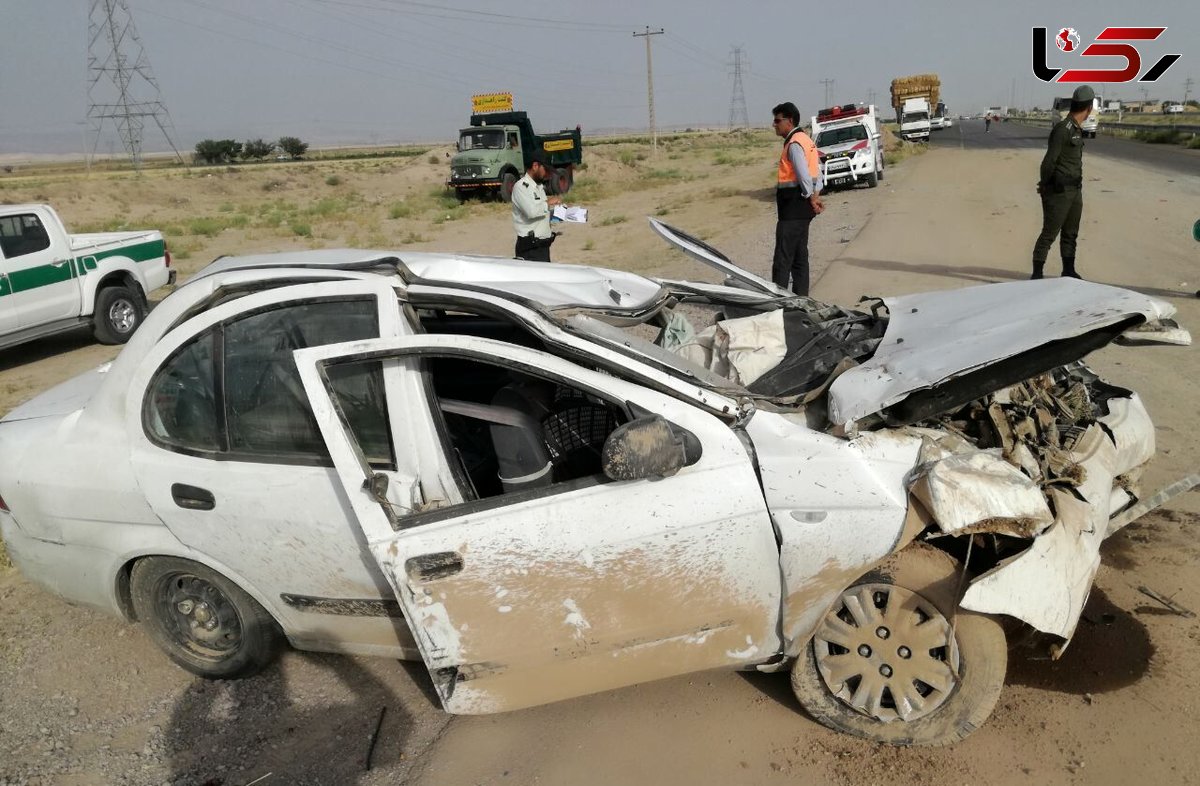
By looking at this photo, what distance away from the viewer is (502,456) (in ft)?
9.65

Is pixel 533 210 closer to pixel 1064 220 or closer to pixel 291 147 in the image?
pixel 1064 220

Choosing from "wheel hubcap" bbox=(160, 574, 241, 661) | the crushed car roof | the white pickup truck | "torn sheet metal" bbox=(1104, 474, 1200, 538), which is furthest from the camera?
the white pickup truck

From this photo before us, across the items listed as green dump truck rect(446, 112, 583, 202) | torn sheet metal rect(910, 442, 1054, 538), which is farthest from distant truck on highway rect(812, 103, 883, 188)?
torn sheet metal rect(910, 442, 1054, 538)

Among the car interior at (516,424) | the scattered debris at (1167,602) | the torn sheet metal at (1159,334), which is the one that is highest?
the torn sheet metal at (1159,334)

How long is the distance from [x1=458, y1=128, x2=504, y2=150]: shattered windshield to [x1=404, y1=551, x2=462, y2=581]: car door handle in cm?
2668

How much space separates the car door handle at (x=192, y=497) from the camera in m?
3.09

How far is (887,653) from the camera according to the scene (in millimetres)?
2807

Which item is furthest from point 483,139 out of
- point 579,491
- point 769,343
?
point 579,491

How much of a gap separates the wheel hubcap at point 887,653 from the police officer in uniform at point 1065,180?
22.6 feet

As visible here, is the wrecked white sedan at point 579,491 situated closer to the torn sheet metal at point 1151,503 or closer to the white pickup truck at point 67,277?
the torn sheet metal at point 1151,503

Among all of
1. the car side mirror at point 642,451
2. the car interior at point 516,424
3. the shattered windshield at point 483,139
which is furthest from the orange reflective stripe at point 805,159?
the shattered windshield at point 483,139

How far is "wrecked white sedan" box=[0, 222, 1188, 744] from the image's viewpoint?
8.64ft

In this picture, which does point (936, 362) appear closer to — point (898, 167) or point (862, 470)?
point (862, 470)

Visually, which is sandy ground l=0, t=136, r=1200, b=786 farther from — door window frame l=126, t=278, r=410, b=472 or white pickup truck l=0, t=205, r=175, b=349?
white pickup truck l=0, t=205, r=175, b=349
